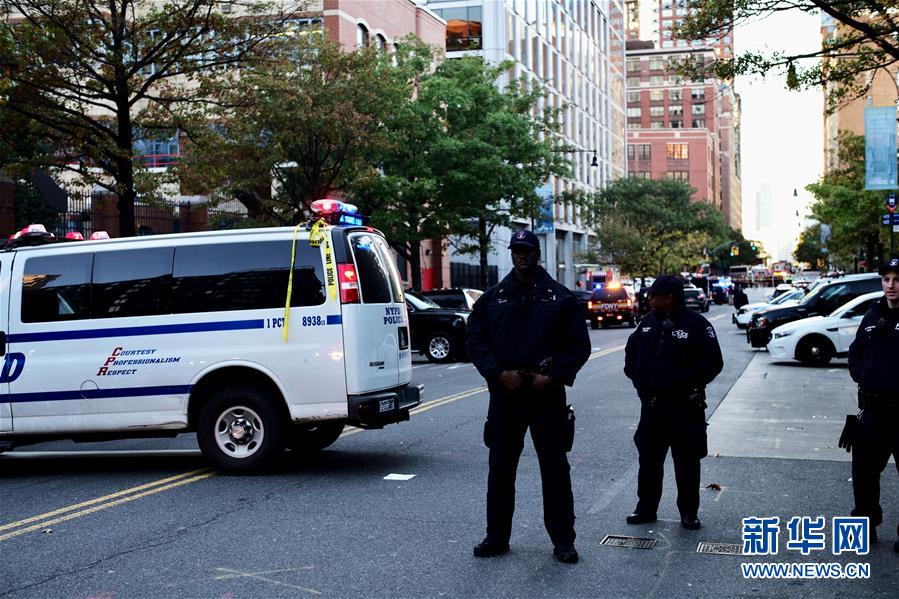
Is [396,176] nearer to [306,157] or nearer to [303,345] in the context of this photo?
[306,157]

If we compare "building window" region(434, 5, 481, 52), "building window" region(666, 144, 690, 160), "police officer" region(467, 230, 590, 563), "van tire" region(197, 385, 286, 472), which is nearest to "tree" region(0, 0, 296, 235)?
"van tire" region(197, 385, 286, 472)

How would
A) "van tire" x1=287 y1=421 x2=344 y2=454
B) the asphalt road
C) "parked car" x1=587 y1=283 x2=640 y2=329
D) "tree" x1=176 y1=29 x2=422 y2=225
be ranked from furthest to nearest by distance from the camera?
1. "parked car" x1=587 y1=283 x2=640 y2=329
2. "tree" x1=176 y1=29 x2=422 y2=225
3. "van tire" x1=287 y1=421 x2=344 y2=454
4. the asphalt road

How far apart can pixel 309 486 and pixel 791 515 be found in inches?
157

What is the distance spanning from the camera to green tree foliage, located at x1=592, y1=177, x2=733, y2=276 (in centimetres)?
7875

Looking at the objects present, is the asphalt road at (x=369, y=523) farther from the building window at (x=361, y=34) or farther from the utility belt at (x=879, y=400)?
the building window at (x=361, y=34)

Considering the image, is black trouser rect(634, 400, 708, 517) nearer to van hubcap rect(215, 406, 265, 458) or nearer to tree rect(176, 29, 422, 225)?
van hubcap rect(215, 406, 265, 458)

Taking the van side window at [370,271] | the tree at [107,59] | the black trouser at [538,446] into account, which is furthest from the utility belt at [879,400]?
the tree at [107,59]

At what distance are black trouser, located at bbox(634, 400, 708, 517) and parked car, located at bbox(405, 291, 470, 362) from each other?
17.4 m

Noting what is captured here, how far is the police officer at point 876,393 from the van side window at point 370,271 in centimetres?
444

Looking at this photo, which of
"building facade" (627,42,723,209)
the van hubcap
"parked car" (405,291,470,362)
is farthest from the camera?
"building facade" (627,42,723,209)

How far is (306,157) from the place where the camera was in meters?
28.8

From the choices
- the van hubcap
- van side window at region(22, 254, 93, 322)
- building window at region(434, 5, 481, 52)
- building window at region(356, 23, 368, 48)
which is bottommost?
the van hubcap

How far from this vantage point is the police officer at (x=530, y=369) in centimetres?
619

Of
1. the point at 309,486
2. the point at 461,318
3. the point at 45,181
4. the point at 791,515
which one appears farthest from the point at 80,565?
the point at 461,318
